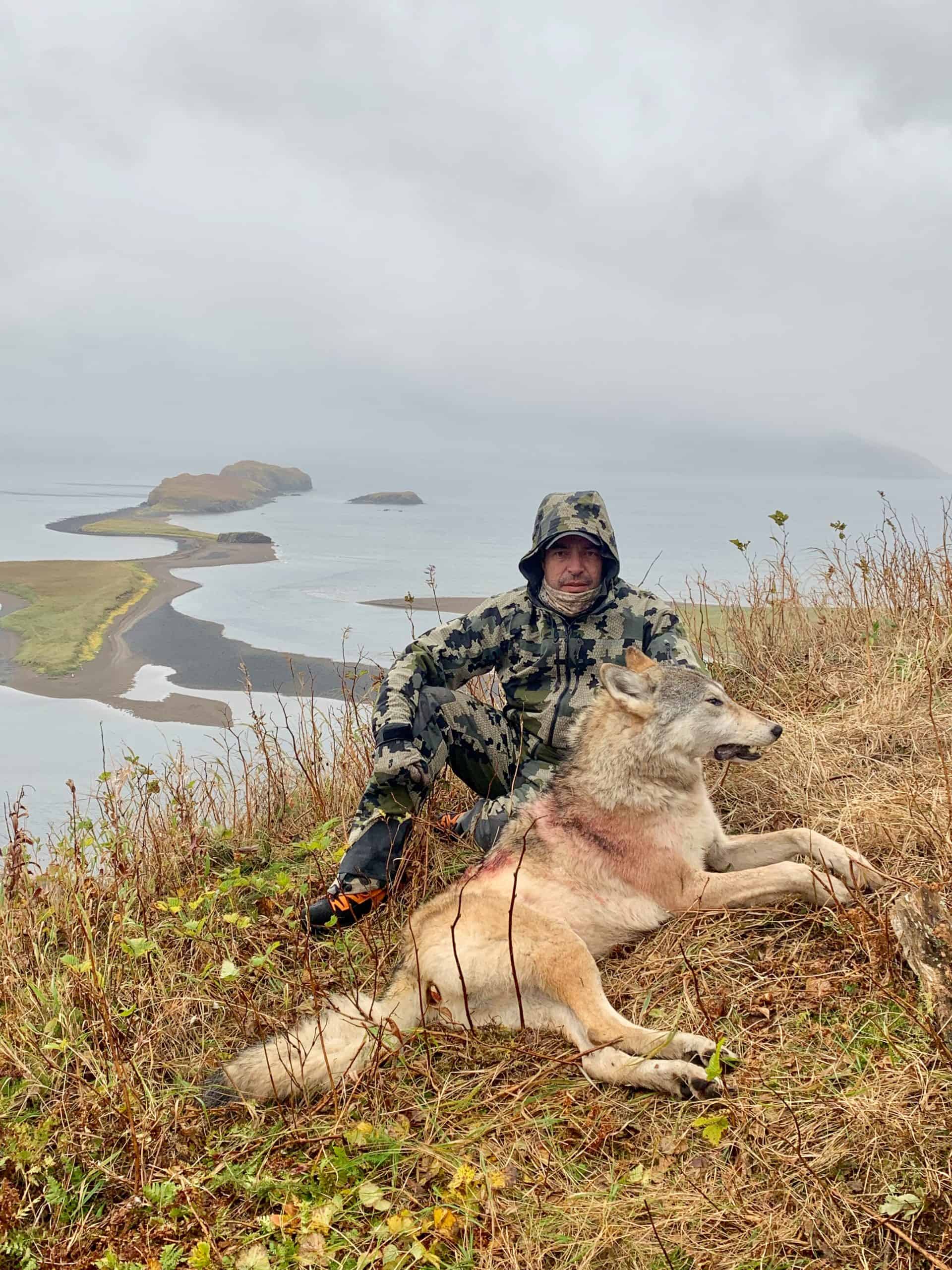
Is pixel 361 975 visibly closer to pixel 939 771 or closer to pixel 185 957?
pixel 185 957

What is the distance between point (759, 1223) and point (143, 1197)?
7.30ft

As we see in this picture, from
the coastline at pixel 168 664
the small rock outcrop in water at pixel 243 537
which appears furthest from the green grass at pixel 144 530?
the coastline at pixel 168 664

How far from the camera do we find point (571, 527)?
5.56 m

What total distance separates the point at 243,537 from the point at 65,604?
801cm

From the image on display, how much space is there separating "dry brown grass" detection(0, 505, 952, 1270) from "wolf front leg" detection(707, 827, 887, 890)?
7.1 inches

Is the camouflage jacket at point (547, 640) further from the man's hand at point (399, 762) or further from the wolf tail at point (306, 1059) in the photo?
the wolf tail at point (306, 1059)

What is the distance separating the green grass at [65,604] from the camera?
579 inches

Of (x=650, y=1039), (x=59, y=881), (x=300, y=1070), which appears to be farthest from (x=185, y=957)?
(x=650, y=1039)

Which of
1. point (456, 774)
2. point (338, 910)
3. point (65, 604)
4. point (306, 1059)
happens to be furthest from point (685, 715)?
point (65, 604)

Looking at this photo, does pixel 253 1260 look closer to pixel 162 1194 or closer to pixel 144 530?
pixel 162 1194

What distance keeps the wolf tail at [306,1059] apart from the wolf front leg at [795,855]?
79.2 inches

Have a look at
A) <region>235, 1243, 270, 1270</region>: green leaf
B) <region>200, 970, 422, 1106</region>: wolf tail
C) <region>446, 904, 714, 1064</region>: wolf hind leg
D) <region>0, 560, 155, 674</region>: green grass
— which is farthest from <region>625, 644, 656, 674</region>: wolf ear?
<region>0, 560, 155, 674</region>: green grass

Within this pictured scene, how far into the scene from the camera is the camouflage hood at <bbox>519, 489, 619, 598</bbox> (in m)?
5.62

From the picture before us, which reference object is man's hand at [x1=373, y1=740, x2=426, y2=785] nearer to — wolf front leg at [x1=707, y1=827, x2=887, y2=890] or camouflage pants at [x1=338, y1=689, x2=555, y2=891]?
camouflage pants at [x1=338, y1=689, x2=555, y2=891]
